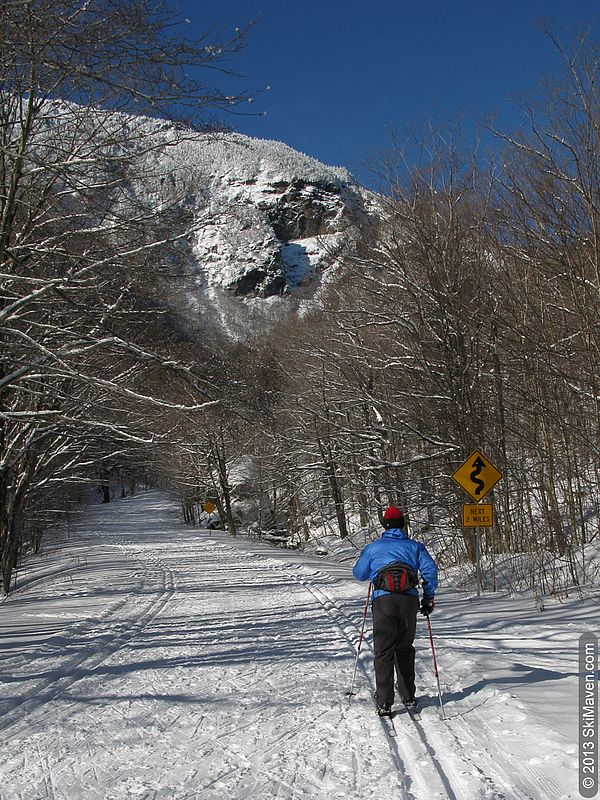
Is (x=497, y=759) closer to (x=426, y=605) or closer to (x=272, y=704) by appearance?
(x=426, y=605)

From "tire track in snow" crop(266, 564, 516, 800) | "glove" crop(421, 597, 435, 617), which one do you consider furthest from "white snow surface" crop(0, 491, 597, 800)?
"glove" crop(421, 597, 435, 617)

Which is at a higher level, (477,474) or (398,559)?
(477,474)

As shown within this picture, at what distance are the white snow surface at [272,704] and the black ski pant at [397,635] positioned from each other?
0.36 m

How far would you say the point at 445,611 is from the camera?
11.7 m

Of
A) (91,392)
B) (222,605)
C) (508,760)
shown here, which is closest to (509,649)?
(508,760)

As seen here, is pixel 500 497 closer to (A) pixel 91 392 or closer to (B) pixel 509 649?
(B) pixel 509 649

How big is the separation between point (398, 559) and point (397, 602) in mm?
375

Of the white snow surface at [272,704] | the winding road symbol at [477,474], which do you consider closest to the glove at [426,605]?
the white snow surface at [272,704]

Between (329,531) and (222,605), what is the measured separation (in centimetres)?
2184

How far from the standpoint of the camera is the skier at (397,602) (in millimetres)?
5840

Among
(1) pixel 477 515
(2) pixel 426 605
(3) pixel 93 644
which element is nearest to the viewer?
(2) pixel 426 605

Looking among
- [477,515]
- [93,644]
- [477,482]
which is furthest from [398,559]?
[477,515]

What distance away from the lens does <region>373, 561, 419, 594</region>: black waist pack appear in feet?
19.4

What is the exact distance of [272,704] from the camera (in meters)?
6.18
